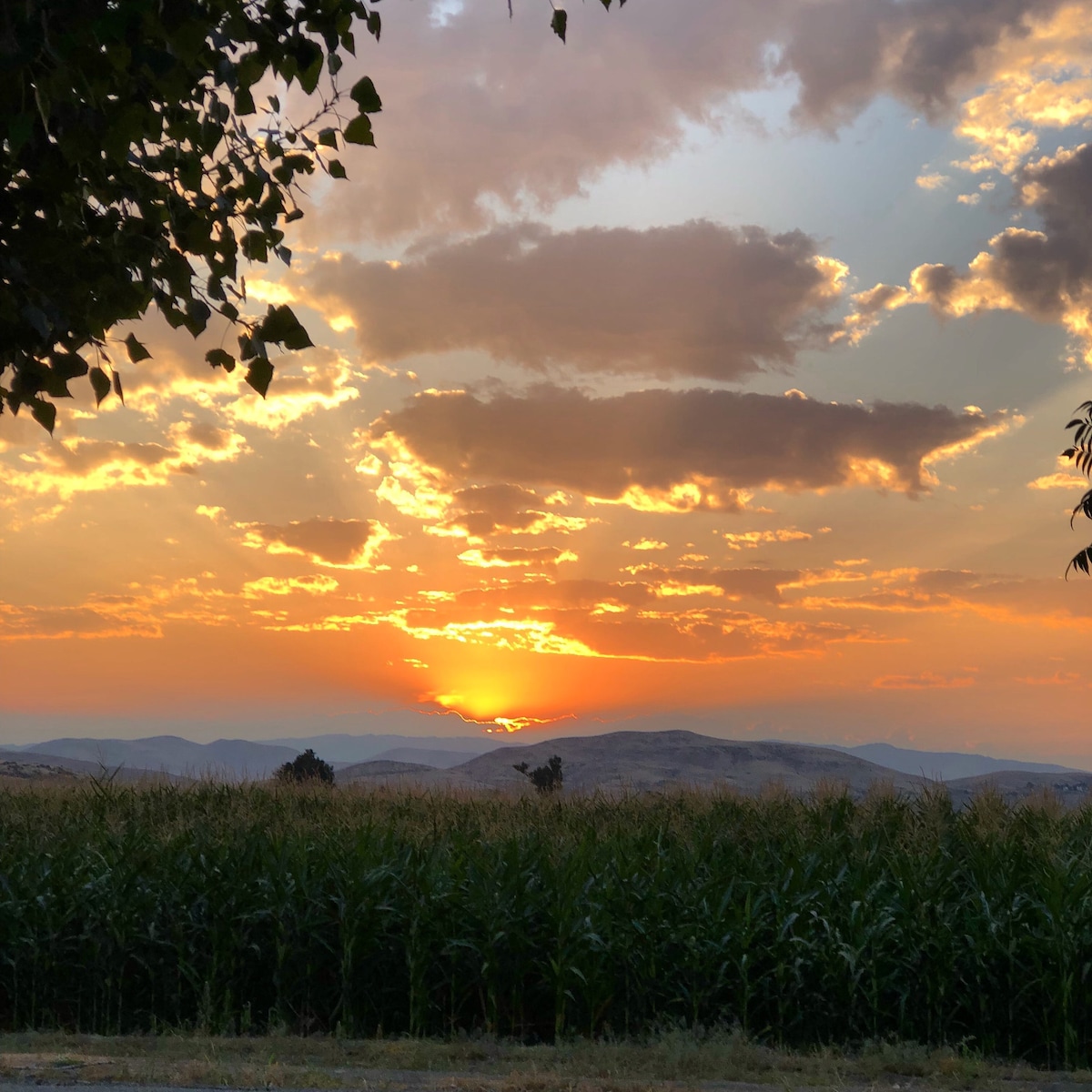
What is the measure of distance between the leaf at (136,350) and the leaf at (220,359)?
2.82 feet

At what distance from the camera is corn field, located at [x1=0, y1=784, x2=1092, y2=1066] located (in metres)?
10.9

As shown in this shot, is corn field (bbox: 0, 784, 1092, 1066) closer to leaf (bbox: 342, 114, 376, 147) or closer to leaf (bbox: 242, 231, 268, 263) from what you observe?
leaf (bbox: 242, 231, 268, 263)

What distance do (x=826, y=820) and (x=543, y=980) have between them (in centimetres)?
855

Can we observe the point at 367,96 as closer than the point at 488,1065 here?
Yes

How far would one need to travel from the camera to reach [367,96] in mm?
Result: 6605

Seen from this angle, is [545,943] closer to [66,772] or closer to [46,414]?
[46,414]

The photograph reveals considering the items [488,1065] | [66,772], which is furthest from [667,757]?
[488,1065]

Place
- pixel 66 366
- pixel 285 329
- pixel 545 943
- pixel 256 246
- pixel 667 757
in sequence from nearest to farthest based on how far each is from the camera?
1. pixel 285 329
2. pixel 66 366
3. pixel 256 246
4. pixel 545 943
5. pixel 667 757

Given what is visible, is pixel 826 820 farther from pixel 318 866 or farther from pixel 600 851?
pixel 318 866

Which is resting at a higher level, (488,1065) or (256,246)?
(256,246)

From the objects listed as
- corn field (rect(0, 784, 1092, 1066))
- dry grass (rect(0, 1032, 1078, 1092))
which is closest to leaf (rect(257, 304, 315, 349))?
dry grass (rect(0, 1032, 1078, 1092))

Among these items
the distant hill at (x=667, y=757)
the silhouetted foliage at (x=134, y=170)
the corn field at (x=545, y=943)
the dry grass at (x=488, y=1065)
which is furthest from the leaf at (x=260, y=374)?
the distant hill at (x=667, y=757)

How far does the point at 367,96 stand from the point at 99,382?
2523 millimetres

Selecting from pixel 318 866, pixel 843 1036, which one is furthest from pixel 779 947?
pixel 318 866
